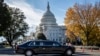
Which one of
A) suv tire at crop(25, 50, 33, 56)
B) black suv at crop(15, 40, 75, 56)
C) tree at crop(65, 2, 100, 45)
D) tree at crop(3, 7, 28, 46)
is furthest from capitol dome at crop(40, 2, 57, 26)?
suv tire at crop(25, 50, 33, 56)

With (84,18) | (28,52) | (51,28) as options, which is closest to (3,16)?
(84,18)

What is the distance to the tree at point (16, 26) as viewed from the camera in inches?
4277

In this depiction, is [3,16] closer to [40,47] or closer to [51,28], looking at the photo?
[40,47]

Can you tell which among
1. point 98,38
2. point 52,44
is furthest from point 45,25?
point 52,44

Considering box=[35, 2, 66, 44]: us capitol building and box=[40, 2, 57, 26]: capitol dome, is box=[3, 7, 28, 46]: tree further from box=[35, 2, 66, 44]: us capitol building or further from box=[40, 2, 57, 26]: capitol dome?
box=[35, 2, 66, 44]: us capitol building

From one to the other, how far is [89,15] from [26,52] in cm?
4259

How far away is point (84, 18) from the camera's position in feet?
238

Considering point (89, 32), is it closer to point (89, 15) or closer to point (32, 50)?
point (89, 15)

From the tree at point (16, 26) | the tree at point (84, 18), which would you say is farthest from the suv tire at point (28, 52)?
the tree at point (16, 26)

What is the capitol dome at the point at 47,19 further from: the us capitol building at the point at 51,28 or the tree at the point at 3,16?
the tree at the point at 3,16

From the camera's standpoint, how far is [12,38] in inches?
4363

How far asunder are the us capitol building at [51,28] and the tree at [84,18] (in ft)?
371

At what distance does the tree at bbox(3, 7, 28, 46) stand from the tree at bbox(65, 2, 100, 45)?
37.6 m

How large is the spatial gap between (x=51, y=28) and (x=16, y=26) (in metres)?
86.7
